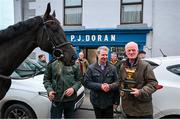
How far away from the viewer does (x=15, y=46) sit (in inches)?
154

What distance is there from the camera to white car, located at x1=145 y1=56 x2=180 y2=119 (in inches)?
179

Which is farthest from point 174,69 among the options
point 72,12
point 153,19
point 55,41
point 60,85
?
point 72,12

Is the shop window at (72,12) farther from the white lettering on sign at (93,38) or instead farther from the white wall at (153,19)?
the white lettering on sign at (93,38)

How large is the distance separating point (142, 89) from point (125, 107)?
16.7 inches

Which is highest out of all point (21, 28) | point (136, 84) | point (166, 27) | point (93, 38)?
point (166, 27)

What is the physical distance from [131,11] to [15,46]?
8.34 metres

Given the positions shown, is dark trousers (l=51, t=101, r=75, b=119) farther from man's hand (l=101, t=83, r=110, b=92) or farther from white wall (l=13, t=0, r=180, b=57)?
white wall (l=13, t=0, r=180, b=57)

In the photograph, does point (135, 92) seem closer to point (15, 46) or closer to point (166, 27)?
point (15, 46)

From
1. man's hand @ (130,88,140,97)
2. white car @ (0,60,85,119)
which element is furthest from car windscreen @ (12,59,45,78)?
man's hand @ (130,88,140,97)

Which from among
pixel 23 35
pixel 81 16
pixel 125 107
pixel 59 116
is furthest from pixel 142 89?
pixel 81 16

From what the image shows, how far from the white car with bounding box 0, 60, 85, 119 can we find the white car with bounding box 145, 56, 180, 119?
6.49ft

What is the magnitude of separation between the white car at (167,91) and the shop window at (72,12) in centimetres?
805

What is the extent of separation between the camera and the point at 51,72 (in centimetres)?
448

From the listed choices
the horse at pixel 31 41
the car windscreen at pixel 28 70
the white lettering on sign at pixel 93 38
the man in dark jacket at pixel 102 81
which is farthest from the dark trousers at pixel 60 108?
the white lettering on sign at pixel 93 38
